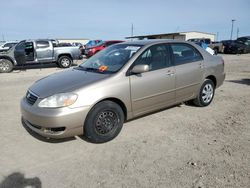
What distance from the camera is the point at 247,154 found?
340 centimetres

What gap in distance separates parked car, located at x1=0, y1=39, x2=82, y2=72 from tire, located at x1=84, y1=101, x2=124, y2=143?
1079cm

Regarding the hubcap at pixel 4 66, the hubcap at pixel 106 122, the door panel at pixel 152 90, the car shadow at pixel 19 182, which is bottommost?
the car shadow at pixel 19 182

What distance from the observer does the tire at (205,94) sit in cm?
536

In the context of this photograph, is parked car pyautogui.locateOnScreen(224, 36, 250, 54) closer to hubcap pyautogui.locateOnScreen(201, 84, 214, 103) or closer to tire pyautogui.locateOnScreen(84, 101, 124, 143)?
hubcap pyautogui.locateOnScreen(201, 84, 214, 103)

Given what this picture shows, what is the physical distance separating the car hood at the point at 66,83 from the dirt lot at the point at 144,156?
2.86 ft

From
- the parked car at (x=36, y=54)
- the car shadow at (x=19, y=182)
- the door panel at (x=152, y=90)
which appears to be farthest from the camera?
the parked car at (x=36, y=54)

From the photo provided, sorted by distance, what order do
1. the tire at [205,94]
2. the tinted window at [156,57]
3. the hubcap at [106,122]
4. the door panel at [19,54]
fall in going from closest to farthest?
the hubcap at [106,122], the tinted window at [156,57], the tire at [205,94], the door panel at [19,54]

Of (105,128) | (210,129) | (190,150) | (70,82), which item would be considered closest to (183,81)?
(210,129)

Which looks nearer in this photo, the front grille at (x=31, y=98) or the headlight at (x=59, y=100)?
the headlight at (x=59, y=100)

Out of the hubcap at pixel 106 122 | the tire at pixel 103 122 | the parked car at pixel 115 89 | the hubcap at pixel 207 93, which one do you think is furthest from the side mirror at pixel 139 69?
the hubcap at pixel 207 93

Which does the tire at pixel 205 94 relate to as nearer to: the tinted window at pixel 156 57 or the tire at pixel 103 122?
the tinted window at pixel 156 57

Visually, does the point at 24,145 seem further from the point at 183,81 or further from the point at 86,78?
the point at 183,81

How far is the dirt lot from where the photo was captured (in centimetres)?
286

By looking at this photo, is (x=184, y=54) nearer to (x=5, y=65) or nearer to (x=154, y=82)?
(x=154, y=82)
